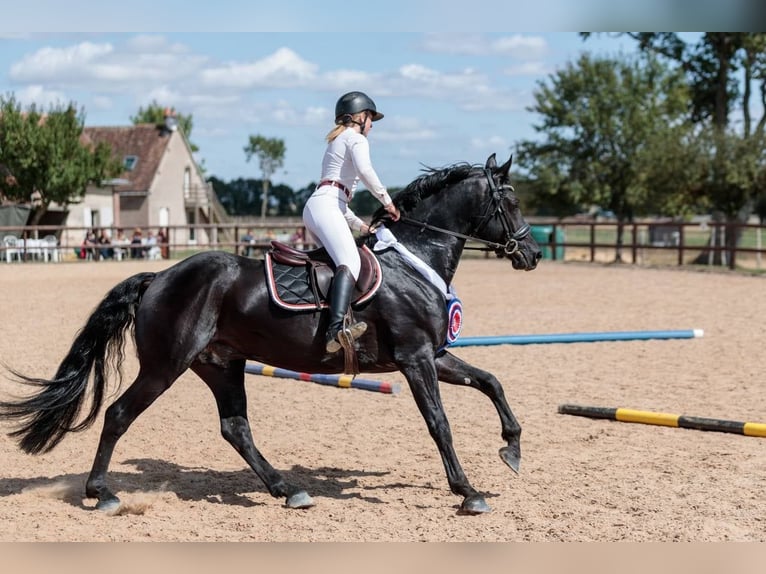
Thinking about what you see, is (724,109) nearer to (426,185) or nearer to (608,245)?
(608,245)

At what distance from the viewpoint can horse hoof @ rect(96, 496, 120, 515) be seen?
5586 mm

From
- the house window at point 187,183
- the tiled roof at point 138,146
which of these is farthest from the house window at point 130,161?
the house window at point 187,183

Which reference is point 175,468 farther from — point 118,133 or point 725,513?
point 118,133

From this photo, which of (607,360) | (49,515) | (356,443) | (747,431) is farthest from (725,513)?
(607,360)

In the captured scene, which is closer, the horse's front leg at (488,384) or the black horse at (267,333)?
the black horse at (267,333)

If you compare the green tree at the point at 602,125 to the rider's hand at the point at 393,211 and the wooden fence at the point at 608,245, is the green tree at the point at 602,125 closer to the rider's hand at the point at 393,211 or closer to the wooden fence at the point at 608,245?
the wooden fence at the point at 608,245

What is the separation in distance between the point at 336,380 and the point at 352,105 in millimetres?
3836

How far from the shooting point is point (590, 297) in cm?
1888

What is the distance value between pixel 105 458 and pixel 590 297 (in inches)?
567

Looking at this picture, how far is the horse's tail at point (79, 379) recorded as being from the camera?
595 centimetres

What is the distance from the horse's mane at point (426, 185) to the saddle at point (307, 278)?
17.9 inches

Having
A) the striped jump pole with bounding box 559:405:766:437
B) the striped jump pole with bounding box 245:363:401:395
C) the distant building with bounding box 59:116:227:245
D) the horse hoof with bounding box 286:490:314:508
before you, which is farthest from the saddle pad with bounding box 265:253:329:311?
the distant building with bounding box 59:116:227:245

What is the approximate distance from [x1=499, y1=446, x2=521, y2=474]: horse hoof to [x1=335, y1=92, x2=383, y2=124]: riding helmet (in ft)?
7.72

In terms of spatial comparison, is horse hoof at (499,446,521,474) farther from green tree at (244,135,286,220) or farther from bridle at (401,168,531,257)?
green tree at (244,135,286,220)
